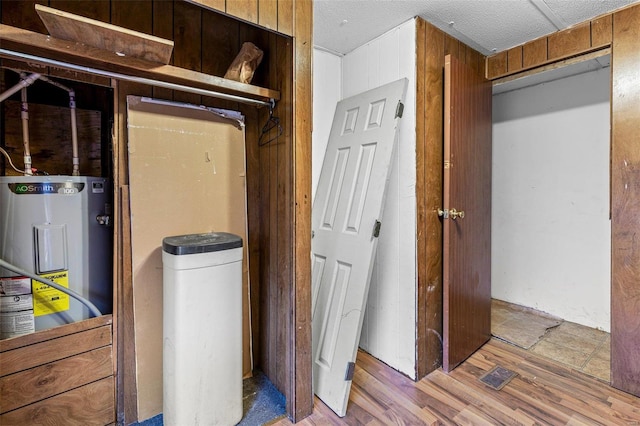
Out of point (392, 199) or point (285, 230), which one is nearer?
point (285, 230)

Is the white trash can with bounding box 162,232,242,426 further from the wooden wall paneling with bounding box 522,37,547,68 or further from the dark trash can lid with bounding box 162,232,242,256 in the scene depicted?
the wooden wall paneling with bounding box 522,37,547,68

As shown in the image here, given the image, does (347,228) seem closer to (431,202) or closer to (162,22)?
(431,202)

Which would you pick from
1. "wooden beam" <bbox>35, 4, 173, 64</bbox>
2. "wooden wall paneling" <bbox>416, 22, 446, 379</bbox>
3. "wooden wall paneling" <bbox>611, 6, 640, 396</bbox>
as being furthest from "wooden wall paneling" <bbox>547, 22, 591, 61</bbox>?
"wooden beam" <bbox>35, 4, 173, 64</bbox>

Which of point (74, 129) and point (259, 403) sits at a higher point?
point (74, 129)

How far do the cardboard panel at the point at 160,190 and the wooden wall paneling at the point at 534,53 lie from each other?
2053mm

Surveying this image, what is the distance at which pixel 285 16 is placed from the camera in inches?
58.9

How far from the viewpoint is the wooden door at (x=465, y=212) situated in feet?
6.75

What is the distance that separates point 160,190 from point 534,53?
2531mm

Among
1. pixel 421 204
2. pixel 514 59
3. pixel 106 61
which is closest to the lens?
pixel 106 61

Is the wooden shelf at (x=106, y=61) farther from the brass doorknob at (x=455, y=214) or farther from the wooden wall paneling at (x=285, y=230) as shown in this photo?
the brass doorknob at (x=455, y=214)

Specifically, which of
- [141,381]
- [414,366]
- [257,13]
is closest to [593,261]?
[414,366]

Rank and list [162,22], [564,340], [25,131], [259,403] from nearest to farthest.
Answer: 1. [25,131]
2. [162,22]
3. [259,403]
4. [564,340]

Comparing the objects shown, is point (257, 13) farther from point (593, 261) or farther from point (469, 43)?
point (593, 261)

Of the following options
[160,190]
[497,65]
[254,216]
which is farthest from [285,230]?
[497,65]
